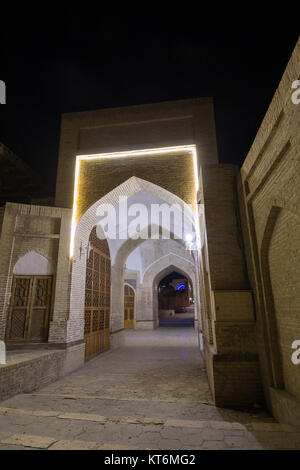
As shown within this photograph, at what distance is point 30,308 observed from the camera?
5992mm

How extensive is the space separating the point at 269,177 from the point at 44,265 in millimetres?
5427

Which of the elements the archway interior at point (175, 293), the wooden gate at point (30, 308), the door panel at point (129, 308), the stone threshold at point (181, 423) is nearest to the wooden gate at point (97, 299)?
the wooden gate at point (30, 308)

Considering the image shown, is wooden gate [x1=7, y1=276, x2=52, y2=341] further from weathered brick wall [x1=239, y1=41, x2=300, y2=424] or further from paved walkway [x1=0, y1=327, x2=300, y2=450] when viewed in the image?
weathered brick wall [x1=239, y1=41, x2=300, y2=424]

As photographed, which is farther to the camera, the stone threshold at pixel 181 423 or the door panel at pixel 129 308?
the door panel at pixel 129 308

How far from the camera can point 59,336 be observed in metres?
5.94

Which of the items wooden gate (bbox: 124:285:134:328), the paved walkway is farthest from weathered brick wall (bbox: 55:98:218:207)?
wooden gate (bbox: 124:285:134:328)

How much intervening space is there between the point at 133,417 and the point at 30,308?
12.9 ft

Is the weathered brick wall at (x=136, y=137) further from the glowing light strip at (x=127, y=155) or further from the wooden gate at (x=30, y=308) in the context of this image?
the wooden gate at (x=30, y=308)

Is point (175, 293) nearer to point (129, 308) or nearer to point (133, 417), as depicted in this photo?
point (129, 308)

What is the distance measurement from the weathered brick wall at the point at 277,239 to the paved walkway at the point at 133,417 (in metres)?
0.56

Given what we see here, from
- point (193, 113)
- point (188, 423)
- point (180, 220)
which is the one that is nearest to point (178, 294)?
point (180, 220)

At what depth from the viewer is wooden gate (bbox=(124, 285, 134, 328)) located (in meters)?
16.4

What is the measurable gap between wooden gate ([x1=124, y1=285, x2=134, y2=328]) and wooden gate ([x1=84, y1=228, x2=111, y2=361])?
732cm

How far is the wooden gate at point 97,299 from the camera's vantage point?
7.46 metres
